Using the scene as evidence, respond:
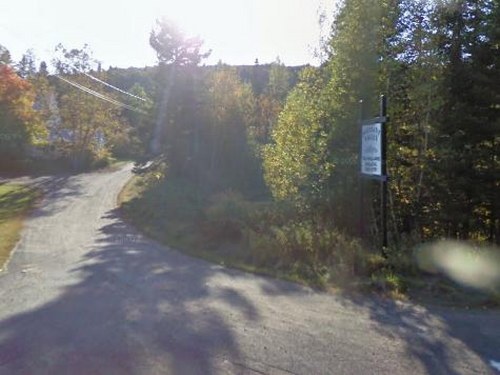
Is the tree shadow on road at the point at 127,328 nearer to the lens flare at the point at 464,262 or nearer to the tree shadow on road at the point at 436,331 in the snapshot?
the tree shadow on road at the point at 436,331

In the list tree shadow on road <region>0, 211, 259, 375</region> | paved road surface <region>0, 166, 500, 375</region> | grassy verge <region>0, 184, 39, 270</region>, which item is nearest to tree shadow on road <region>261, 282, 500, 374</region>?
paved road surface <region>0, 166, 500, 375</region>

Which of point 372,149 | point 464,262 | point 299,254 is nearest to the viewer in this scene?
point 464,262

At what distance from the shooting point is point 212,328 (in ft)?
18.4

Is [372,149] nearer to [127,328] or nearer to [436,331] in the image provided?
[436,331]

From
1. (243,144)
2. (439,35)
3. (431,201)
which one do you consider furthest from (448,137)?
(243,144)

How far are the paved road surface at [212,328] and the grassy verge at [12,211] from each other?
3.97 metres

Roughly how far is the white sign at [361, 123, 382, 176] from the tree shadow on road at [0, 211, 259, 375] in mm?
3392

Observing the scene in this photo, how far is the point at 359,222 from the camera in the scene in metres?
10.8

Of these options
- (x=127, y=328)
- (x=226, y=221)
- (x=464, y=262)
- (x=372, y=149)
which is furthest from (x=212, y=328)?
(x=226, y=221)

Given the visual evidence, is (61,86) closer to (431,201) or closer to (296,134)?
(296,134)

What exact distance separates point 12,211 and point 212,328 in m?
19.2

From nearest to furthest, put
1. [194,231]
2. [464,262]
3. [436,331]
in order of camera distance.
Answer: [436,331] → [464,262] → [194,231]

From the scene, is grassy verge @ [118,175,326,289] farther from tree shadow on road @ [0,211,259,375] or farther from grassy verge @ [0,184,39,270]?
grassy verge @ [0,184,39,270]

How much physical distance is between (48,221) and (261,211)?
9084mm
